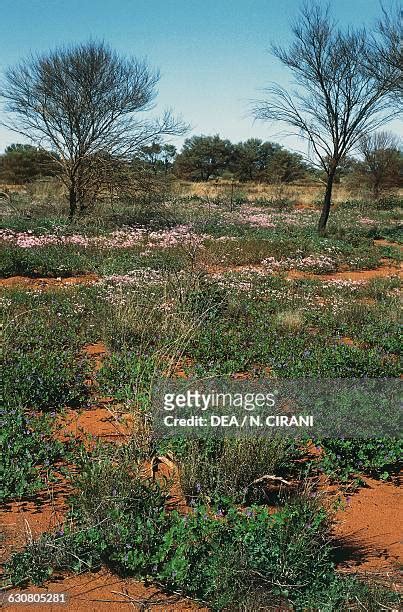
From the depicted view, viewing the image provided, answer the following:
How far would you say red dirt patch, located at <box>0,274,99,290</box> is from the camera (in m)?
10.8

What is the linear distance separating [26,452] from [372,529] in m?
2.39

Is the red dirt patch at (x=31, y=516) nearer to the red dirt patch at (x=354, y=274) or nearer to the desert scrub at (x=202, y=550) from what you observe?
the desert scrub at (x=202, y=550)

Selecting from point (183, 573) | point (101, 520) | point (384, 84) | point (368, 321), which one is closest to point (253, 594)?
point (183, 573)

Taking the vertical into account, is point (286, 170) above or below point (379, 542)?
above

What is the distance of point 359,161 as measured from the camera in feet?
123

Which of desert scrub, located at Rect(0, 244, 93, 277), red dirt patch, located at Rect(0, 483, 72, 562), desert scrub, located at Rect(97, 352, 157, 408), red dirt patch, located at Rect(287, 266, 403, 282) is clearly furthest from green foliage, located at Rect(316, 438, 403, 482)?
desert scrub, located at Rect(0, 244, 93, 277)

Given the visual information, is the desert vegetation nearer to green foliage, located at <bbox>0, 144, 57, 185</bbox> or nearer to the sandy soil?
the sandy soil

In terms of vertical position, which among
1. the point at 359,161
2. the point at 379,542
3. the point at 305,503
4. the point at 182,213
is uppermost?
the point at 359,161

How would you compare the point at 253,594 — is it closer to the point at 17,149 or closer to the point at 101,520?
the point at 101,520

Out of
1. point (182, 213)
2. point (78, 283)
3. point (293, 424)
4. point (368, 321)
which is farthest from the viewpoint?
point (182, 213)

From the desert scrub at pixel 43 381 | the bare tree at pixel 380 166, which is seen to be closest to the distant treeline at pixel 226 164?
the bare tree at pixel 380 166

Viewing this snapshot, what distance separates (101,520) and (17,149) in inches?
1571

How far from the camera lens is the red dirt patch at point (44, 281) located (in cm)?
1084

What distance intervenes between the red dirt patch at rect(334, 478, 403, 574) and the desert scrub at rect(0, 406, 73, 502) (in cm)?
195
